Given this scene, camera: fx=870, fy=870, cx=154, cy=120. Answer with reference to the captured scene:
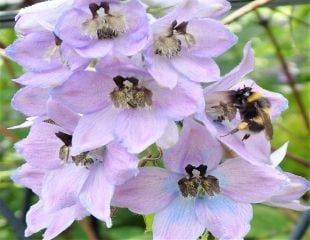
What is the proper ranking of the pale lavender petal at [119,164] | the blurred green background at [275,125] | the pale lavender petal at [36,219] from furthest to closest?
the blurred green background at [275,125] < the pale lavender petal at [36,219] < the pale lavender petal at [119,164]

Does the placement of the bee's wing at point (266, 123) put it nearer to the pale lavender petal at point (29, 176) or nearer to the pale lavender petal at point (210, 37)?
the pale lavender petal at point (210, 37)

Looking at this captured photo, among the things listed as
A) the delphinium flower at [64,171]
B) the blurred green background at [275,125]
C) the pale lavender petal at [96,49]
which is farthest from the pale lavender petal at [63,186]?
the blurred green background at [275,125]

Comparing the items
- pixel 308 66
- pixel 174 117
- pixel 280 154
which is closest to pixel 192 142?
pixel 174 117

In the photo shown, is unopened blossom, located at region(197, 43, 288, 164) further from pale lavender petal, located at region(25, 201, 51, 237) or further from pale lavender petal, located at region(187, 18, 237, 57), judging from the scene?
pale lavender petal, located at region(25, 201, 51, 237)

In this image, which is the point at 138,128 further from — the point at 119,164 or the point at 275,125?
the point at 275,125

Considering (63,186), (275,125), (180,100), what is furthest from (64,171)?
(275,125)

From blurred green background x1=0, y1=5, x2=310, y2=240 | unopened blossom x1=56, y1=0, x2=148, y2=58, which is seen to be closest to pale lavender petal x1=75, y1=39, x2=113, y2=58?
unopened blossom x1=56, y1=0, x2=148, y2=58

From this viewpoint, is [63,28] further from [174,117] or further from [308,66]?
[308,66]
